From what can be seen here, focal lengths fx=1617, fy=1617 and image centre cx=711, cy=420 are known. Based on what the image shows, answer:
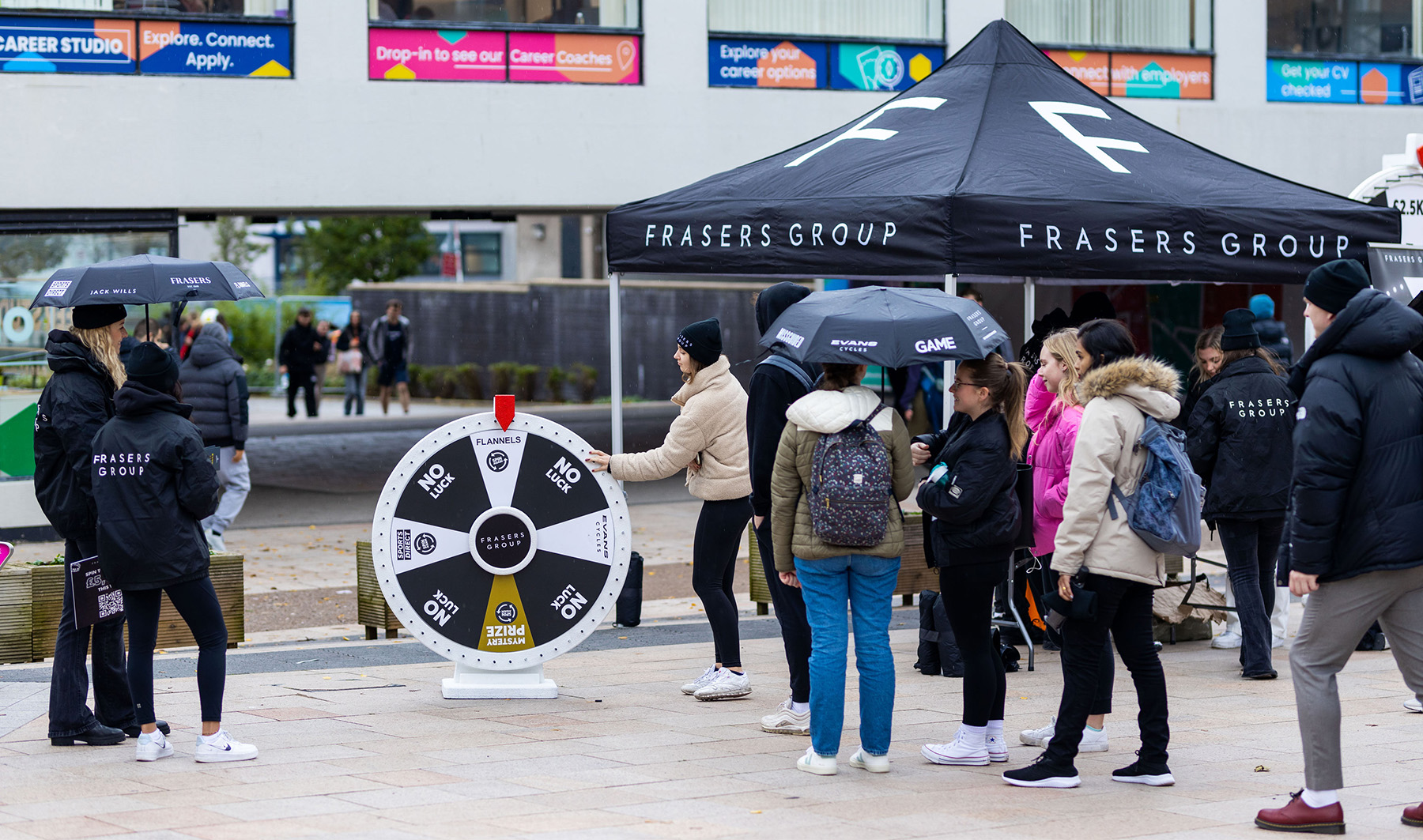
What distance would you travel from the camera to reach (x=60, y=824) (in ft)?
17.4

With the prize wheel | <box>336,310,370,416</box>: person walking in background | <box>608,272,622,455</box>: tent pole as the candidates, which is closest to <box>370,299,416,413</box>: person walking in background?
<box>336,310,370,416</box>: person walking in background

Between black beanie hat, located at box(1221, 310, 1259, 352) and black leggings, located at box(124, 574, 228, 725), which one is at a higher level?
black beanie hat, located at box(1221, 310, 1259, 352)

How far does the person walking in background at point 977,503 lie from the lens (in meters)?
5.82

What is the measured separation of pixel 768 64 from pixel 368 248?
27968 millimetres

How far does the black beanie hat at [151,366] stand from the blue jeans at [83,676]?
778mm

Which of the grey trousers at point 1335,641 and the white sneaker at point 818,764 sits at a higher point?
the grey trousers at point 1335,641

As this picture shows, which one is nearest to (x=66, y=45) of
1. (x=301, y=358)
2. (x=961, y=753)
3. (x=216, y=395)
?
(x=216, y=395)

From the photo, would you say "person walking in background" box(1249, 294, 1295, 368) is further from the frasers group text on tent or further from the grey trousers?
the grey trousers

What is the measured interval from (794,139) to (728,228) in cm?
732

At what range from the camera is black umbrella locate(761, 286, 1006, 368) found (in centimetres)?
571

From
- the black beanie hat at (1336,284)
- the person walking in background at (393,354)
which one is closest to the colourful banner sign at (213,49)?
the black beanie hat at (1336,284)

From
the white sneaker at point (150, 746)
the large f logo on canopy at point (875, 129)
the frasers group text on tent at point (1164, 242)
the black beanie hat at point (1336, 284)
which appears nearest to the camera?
the black beanie hat at point (1336, 284)

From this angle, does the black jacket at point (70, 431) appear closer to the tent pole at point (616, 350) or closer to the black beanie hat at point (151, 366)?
the black beanie hat at point (151, 366)

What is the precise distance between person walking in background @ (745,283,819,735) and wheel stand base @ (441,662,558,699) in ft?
3.81
